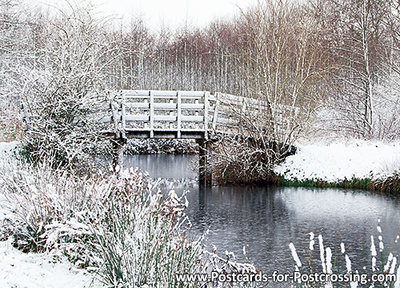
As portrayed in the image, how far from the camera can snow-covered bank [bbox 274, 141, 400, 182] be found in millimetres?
15383

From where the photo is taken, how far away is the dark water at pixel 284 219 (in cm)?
787

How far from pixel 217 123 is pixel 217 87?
21.3 m

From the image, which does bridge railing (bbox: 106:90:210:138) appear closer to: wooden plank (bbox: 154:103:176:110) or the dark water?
wooden plank (bbox: 154:103:176:110)

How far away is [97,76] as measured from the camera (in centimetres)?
1209

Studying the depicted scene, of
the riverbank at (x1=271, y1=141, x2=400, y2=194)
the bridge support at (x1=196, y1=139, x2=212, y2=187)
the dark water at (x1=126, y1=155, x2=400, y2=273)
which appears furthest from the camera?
the bridge support at (x1=196, y1=139, x2=212, y2=187)

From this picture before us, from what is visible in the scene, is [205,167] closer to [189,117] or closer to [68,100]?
[189,117]

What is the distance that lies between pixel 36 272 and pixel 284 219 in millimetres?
6759

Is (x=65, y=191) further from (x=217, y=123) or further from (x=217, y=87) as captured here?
(x=217, y=87)

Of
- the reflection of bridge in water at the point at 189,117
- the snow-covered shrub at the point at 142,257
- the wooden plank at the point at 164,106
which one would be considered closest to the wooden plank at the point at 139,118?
the reflection of bridge in water at the point at 189,117

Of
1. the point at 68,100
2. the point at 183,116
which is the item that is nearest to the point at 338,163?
the point at 183,116

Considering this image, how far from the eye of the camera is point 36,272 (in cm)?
498

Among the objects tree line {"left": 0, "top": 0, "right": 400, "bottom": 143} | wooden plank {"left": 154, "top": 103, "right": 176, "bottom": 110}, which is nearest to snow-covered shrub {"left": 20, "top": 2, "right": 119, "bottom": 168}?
tree line {"left": 0, "top": 0, "right": 400, "bottom": 143}

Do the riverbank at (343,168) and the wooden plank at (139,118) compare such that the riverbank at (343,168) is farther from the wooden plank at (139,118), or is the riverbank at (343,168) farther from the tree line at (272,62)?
the wooden plank at (139,118)

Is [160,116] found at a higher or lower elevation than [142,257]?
higher
